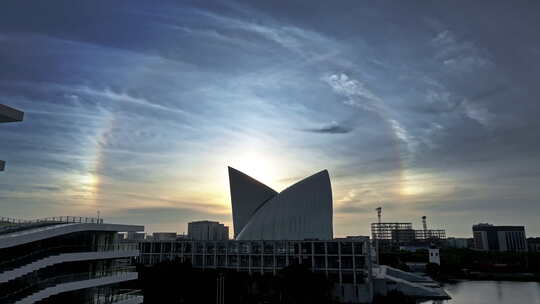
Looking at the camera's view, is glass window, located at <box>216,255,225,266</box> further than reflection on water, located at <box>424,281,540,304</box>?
Yes

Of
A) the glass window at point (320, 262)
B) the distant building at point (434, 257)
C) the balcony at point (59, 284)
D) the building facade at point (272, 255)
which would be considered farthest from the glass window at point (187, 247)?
the distant building at point (434, 257)

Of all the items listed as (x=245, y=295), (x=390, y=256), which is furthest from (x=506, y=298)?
(x=390, y=256)

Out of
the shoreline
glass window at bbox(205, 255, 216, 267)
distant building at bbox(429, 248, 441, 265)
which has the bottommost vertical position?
the shoreline

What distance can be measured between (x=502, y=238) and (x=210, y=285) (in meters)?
178

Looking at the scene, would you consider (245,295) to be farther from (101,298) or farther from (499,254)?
(499,254)

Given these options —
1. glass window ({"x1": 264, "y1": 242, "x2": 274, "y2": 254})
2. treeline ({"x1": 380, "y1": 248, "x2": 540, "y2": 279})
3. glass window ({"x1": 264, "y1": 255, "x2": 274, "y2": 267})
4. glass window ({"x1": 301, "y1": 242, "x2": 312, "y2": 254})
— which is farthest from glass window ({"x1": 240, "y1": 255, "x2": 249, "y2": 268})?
treeline ({"x1": 380, "y1": 248, "x2": 540, "y2": 279})

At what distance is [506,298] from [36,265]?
52.0 metres

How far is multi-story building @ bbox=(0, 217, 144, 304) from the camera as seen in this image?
56.2 ft

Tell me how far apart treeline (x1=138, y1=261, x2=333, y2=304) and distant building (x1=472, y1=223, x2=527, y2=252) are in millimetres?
166015

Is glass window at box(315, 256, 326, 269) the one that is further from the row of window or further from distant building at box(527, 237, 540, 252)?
distant building at box(527, 237, 540, 252)

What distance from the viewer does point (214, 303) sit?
4219 centimetres

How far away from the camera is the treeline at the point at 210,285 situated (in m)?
39.2

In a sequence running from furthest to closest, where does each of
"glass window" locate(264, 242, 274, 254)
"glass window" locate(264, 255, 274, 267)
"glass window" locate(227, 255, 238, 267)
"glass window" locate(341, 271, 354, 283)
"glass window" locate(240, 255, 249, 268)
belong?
"glass window" locate(227, 255, 238, 267) → "glass window" locate(240, 255, 249, 268) → "glass window" locate(264, 242, 274, 254) → "glass window" locate(264, 255, 274, 267) → "glass window" locate(341, 271, 354, 283)

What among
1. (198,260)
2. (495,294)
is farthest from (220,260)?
(495,294)
